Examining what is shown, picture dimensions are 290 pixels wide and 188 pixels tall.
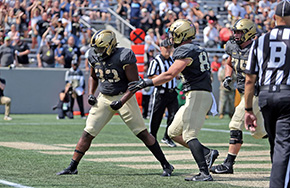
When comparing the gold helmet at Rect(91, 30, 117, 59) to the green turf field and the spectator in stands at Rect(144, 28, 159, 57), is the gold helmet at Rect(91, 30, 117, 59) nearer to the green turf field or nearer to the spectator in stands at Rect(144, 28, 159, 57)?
the green turf field

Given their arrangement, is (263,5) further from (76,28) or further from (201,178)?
(201,178)

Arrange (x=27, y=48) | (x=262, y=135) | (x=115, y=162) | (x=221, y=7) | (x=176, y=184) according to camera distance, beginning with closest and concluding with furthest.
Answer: (x=176, y=184) < (x=262, y=135) < (x=115, y=162) < (x=27, y=48) < (x=221, y=7)

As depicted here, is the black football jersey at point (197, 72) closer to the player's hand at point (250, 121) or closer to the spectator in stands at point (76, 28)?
the player's hand at point (250, 121)

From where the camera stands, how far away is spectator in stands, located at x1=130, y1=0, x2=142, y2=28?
77.7ft

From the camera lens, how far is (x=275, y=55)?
18.1 ft

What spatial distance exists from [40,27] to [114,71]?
47.4ft

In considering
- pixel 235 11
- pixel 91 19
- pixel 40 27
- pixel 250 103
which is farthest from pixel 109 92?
pixel 235 11

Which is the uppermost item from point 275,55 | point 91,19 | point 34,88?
point 275,55

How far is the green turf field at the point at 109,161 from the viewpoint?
7.21 m

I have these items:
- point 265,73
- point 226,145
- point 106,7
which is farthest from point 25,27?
point 265,73

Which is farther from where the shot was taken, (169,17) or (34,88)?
(169,17)

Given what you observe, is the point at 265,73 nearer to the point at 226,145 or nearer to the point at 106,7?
the point at 226,145

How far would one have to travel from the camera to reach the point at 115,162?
361 inches

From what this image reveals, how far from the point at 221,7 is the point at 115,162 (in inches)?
765
